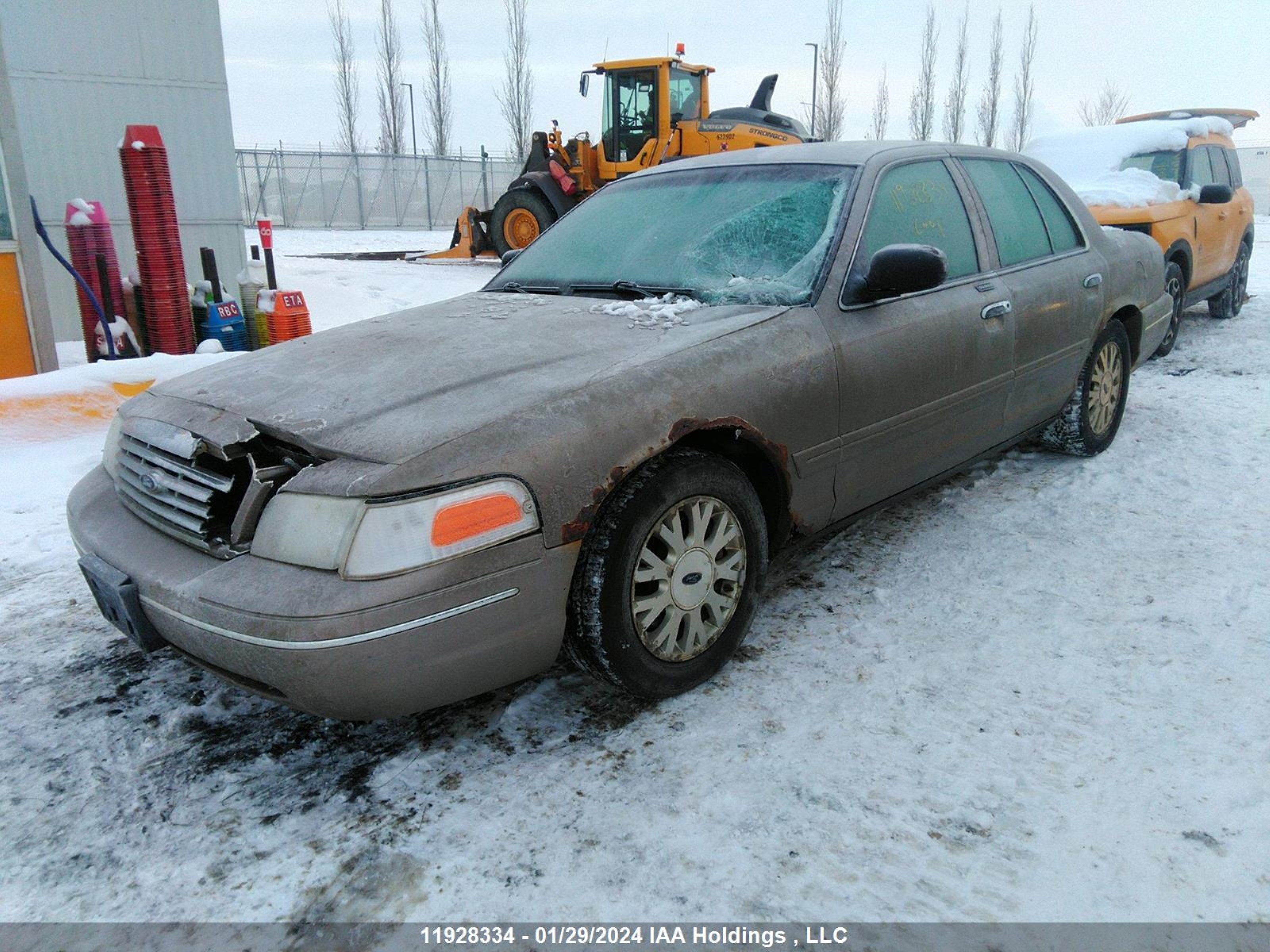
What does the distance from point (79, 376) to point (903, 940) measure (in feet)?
18.4

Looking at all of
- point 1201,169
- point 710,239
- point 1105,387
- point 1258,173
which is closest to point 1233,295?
point 1201,169

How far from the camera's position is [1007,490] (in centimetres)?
432

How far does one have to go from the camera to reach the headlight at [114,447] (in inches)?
108

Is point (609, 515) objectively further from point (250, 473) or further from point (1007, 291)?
point (1007, 291)

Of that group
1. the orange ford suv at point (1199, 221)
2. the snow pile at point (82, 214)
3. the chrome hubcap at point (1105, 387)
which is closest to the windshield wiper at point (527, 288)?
the chrome hubcap at point (1105, 387)

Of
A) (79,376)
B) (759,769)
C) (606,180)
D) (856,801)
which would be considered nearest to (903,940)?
(856,801)

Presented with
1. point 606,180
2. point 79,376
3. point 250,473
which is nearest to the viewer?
point 250,473

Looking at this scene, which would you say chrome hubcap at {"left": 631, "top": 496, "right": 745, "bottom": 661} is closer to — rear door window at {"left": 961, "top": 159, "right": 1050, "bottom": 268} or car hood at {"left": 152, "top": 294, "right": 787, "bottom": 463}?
car hood at {"left": 152, "top": 294, "right": 787, "bottom": 463}

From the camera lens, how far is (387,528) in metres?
2.00

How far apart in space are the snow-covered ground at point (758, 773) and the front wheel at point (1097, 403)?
1.09 m

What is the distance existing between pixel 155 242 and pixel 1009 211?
20.3ft

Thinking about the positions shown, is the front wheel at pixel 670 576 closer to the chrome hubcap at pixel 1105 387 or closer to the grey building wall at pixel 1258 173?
the chrome hubcap at pixel 1105 387

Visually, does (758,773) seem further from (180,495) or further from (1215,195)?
(1215,195)

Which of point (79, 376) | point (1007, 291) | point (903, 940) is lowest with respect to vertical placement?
point (903, 940)
